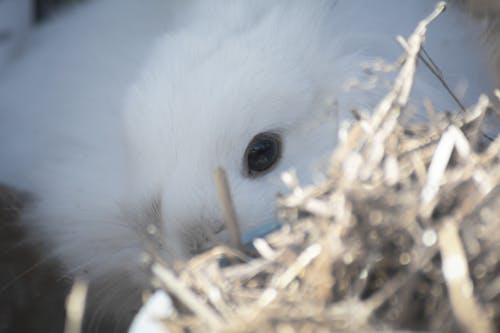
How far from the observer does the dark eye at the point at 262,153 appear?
1.64 m

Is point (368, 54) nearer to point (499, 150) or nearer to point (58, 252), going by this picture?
point (499, 150)

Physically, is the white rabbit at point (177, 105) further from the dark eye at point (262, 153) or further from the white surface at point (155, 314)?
the white surface at point (155, 314)

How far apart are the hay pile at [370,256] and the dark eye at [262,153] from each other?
0.51m

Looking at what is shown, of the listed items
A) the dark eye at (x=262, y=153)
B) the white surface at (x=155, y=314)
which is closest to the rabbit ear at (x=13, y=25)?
the dark eye at (x=262, y=153)

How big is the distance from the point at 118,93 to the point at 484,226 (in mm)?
1239

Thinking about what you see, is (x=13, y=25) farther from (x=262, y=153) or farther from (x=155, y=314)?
(x=155, y=314)

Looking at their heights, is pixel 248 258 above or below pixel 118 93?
below

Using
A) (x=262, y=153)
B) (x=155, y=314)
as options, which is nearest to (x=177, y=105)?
(x=262, y=153)

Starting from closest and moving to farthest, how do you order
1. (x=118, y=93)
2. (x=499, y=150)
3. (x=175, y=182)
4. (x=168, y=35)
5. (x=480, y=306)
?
(x=480, y=306) < (x=499, y=150) < (x=175, y=182) < (x=168, y=35) < (x=118, y=93)

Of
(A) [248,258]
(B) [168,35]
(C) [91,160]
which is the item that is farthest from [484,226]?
(C) [91,160]

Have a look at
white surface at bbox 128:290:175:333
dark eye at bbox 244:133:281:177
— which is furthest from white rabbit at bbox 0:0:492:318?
white surface at bbox 128:290:175:333

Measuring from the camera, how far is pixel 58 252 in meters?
1.87

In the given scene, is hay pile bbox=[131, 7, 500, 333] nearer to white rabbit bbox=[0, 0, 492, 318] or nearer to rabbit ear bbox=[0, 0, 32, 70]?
white rabbit bbox=[0, 0, 492, 318]

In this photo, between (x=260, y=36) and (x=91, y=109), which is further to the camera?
(x=91, y=109)
